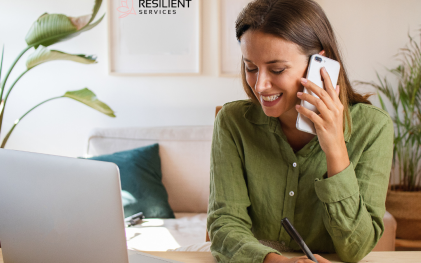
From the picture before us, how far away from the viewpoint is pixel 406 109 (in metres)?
2.60

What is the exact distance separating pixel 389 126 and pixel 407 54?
1.72 meters

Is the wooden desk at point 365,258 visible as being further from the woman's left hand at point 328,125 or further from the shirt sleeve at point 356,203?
the woman's left hand at point 328,125

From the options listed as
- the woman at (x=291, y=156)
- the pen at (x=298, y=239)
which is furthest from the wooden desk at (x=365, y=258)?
the pen at (x=298, y=239)

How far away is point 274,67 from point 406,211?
1824 millimetres

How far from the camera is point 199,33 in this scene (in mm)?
2521

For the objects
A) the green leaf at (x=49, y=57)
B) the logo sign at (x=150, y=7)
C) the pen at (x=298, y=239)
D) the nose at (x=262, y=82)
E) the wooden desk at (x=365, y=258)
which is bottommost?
the wooden desk at (x=365, y=258)

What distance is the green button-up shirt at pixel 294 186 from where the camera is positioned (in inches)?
36.5

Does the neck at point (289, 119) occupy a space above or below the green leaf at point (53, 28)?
below

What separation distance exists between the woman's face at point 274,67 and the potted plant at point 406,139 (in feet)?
5.18

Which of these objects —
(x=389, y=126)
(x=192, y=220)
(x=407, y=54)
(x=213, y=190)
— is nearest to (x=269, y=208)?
(x=213, y=190)

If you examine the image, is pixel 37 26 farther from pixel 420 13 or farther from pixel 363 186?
pixel 420 13

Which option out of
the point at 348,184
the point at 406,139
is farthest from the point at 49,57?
the point at 406,139

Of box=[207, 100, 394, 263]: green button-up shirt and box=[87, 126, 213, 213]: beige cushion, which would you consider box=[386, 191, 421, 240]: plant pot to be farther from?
box=[207, 100, 394, 263]: green button-up shirt

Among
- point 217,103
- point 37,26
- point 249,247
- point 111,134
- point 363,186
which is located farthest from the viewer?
point 217,103
